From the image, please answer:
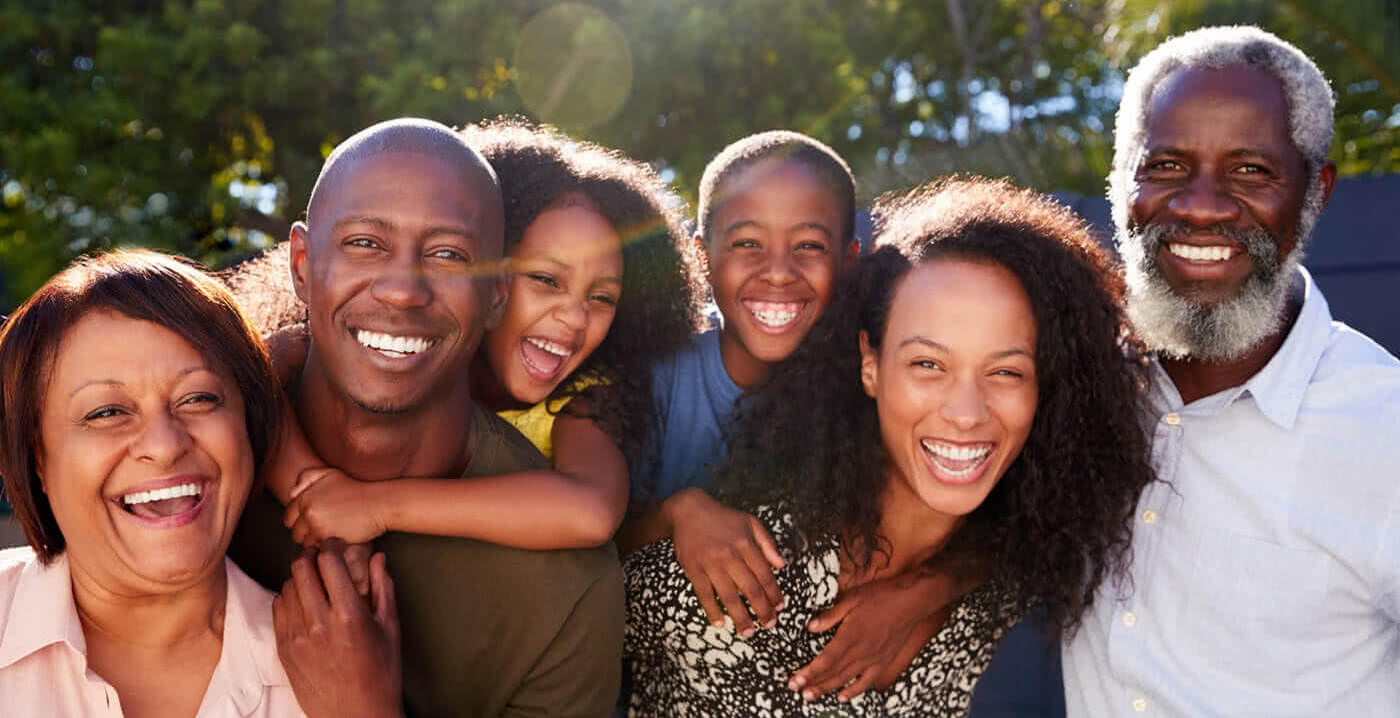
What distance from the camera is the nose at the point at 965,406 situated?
242 cm

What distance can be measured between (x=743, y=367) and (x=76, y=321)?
1.85 metres

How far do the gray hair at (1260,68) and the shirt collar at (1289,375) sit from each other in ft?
0.84

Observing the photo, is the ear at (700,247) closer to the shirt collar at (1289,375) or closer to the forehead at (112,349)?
the shirt collar at (1289,375)

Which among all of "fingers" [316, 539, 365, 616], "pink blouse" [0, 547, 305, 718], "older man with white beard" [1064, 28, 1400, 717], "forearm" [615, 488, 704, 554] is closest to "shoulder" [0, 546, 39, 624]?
"pink blouse" [0, 547, 305, 718]

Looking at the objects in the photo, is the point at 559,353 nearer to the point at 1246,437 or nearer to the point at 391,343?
the point at 391,343

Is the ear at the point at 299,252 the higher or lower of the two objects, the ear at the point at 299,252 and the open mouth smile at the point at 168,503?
the higher

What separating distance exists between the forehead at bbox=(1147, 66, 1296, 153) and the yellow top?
64.4 inches

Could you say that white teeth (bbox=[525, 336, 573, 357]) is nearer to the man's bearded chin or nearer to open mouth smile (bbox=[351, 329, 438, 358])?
open mouth smile (bbox=[351, 329, 438, 358])

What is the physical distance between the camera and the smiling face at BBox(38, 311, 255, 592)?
1.96 meters

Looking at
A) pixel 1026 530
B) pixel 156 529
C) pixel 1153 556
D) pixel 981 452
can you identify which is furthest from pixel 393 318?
pixel 1153 556

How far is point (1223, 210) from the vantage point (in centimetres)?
260

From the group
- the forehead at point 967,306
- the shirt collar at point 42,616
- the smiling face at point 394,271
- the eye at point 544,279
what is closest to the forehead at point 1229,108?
the forehead at point 967,306

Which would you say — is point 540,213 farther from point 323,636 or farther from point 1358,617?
point 1358,617

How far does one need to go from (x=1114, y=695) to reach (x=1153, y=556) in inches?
13.6
